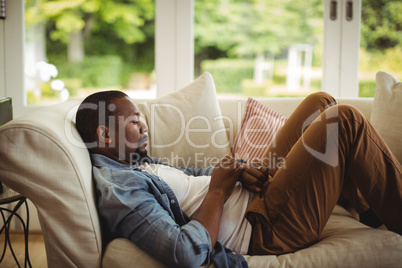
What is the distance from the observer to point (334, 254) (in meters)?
1.27

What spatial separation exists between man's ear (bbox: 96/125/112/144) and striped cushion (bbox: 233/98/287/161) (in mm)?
788

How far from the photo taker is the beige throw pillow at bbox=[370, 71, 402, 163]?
190cm

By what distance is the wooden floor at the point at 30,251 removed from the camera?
215 cm

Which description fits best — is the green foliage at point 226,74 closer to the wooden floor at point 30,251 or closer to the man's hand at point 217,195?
the wooden floor at point 30,251

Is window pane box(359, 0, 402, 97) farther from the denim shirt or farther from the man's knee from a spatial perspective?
the denim shirt

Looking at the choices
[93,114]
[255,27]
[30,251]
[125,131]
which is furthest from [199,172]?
[255,27]

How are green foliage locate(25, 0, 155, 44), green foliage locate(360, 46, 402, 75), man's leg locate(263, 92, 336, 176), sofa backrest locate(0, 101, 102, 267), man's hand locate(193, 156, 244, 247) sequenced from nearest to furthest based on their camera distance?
1. sofa backrest locate(0, 101, 102, 267)
2. man's hand locate(193, 156, 244, 247)
3. man's leg locate(263, 92, 336, 176)
4. green foliage locate(360, 46, 402, 75)
5. green foliage locate(25, 0, 155, 44)

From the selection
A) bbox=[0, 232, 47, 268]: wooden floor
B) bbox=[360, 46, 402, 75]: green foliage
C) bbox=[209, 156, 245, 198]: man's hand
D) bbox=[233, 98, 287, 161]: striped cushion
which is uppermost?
bbox=[360, 46, 402, 75]: green foliage

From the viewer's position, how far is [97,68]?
8203mm

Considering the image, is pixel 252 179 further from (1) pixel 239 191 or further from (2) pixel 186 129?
(2) pixel 186 129

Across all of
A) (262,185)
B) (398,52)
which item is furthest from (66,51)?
(262,185)

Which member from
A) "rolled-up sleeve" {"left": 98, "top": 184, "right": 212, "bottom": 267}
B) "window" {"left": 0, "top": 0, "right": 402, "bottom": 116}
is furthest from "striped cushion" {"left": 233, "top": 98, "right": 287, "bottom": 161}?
"window" {"left": 0, "top": 0, "right": 402, "bottom": 116}

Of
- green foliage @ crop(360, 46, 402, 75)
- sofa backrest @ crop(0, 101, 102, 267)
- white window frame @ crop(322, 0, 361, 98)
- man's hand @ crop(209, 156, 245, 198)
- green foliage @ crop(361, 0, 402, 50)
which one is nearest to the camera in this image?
sofa backrest @ crop(0, 101, 102, 267)

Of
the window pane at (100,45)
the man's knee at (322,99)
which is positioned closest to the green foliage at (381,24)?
the man's knee at (322,99)
